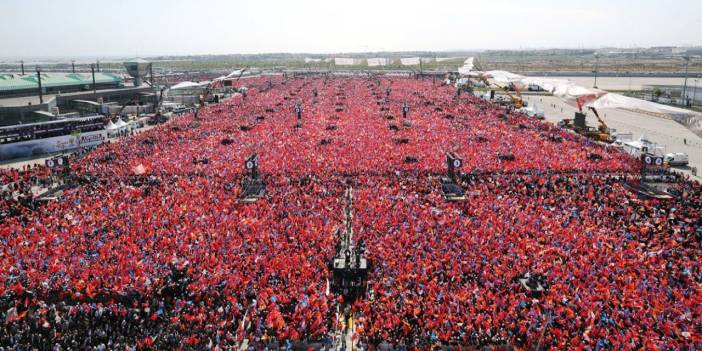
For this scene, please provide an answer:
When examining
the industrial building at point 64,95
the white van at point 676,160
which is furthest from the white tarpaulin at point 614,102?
the industrial building at point 64,95

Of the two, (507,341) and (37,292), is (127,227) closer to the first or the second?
(37,292)

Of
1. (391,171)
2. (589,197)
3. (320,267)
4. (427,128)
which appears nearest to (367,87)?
(427,128)

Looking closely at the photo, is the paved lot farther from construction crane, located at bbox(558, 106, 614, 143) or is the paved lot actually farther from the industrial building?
the industrial building

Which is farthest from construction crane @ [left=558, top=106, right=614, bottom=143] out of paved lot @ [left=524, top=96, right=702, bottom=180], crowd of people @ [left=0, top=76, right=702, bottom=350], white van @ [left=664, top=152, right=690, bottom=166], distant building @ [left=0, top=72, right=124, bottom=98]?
distant building @ [left=0, top=72, right=124, bottom=98]

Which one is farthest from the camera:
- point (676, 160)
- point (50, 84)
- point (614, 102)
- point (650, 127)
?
point (50, 84)

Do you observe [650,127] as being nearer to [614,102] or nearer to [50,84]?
[614,102]

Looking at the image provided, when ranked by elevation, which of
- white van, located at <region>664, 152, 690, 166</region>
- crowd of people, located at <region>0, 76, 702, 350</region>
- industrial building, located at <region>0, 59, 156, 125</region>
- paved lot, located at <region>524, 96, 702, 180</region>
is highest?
industrial building, located at <region>0, 59, 156, 125</region>

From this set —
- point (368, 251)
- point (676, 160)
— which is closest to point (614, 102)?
point (676, 160)
